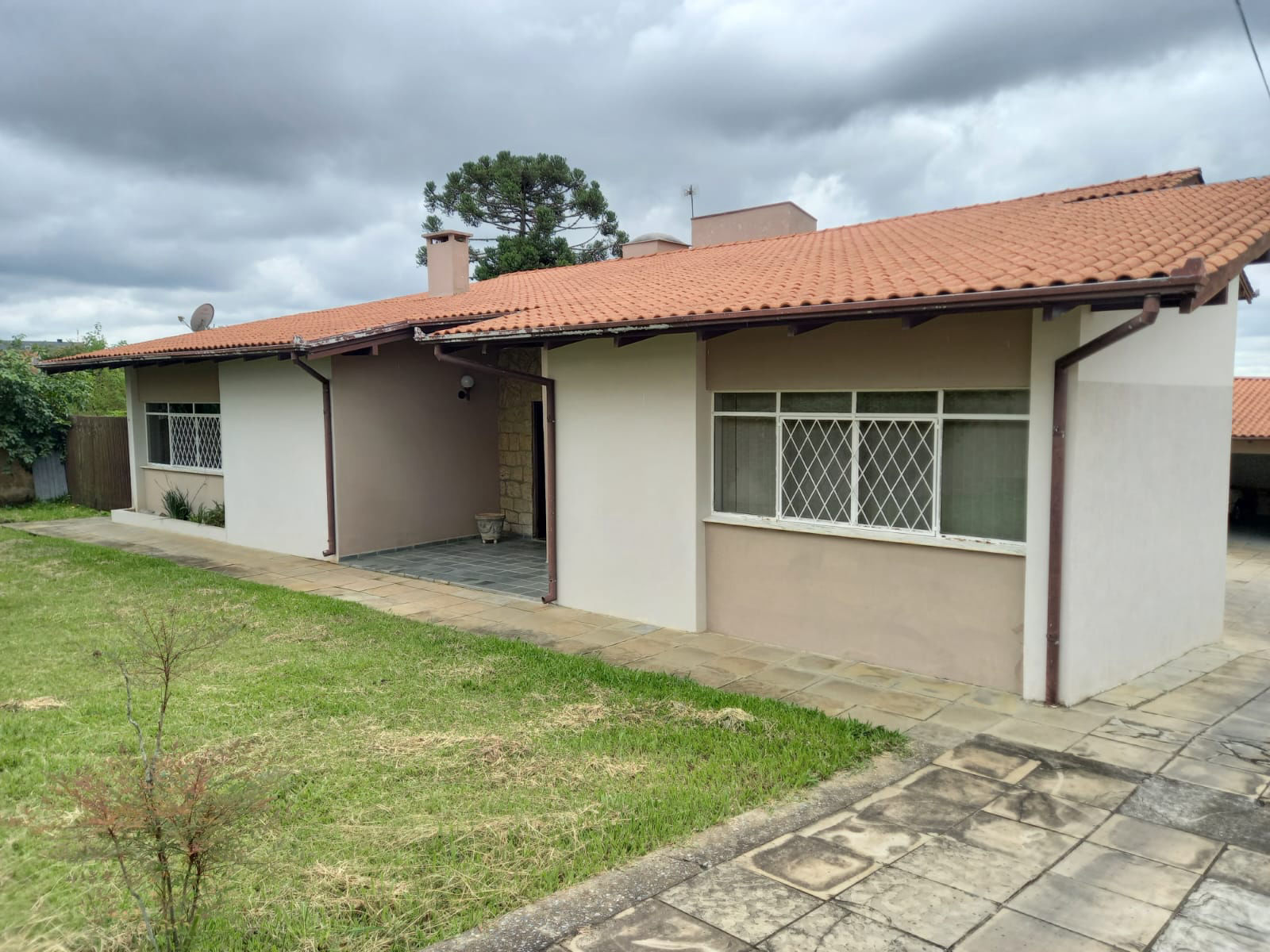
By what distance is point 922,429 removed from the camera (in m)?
6.92

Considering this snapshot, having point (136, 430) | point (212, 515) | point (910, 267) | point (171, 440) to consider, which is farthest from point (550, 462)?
point (136, 430)

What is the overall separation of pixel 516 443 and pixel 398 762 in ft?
30.0

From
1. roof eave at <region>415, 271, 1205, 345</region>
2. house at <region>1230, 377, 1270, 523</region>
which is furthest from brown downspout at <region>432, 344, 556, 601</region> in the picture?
house at <region>1230, 377, 1270, 523</region>

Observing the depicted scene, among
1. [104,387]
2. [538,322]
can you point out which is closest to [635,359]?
[538,322]

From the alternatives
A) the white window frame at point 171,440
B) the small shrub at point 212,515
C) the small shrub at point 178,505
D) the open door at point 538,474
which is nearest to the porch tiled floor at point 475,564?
the open door at point 538,474

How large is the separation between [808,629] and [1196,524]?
3.70 meters

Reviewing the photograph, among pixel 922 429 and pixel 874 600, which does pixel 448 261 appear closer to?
pixel 922 429

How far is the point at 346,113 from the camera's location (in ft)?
42.7

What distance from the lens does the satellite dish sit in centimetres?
1747

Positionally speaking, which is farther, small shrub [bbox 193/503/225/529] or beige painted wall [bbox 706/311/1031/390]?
small shrub [bbox 193/503/225/529]

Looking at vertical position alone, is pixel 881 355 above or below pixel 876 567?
above

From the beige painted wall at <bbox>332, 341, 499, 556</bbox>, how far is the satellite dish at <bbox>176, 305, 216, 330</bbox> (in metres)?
7.18

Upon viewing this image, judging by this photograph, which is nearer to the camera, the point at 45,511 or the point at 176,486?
the point at 176,486

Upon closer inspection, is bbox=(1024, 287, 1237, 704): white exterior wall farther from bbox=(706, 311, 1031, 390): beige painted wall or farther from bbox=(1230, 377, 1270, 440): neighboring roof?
bbox=(1230, 377, 1270, 440): neighboring roof
